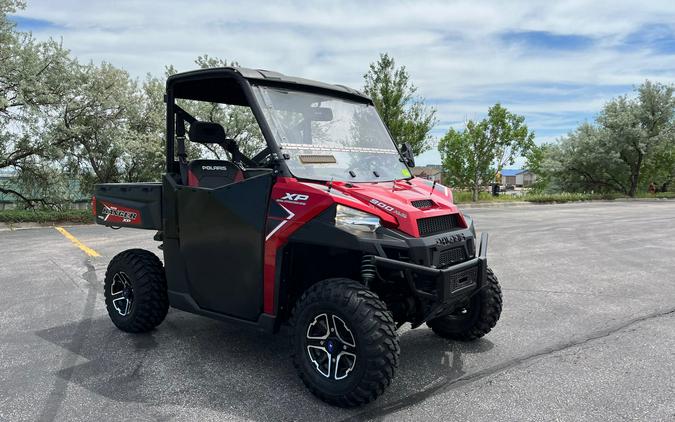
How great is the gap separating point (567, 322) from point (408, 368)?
87.3 inches

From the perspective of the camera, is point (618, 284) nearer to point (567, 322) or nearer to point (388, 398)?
point (567, 322)

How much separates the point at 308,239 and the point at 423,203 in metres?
0.88

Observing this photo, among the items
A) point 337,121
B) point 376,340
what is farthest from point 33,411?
point 337,121

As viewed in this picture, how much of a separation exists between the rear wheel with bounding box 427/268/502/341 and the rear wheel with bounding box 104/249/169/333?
8.48ft

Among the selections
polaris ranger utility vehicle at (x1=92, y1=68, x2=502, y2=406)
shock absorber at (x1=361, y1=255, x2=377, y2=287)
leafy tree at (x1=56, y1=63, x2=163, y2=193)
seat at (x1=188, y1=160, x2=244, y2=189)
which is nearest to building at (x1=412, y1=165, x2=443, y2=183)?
polaris ranger utility vehicle at (x1=92, y1=68, x2=502, y2=406)

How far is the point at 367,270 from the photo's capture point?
11.0ft

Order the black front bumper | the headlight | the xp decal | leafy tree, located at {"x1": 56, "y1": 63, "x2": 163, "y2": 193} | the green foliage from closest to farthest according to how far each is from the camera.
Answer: the black front bumper < the headlight < the xp decal < leafy tree, located at {"x1": 56, "y1": 63, "x2": 163, "y2": 193} < the green foliage

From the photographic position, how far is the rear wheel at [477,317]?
4320mm

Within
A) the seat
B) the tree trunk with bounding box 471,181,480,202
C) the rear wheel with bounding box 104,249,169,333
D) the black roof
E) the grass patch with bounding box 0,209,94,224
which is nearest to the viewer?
the black roof

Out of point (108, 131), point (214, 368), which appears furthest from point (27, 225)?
point (214, 368)

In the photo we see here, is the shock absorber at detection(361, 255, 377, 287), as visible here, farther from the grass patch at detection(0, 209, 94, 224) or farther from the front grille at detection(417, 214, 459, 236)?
the grass patch at detection(0, 209, 94, 224)

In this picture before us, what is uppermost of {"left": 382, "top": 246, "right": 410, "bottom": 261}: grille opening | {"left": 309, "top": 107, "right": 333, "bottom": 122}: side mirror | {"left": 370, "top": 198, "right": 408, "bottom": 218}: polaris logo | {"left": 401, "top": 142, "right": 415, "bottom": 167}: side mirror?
{"left": 309, "top": 107, "right": 333, "bottom": 122}: side mirror

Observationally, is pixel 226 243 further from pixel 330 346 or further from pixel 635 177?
pixel 635 177

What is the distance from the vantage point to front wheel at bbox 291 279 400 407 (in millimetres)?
3141
